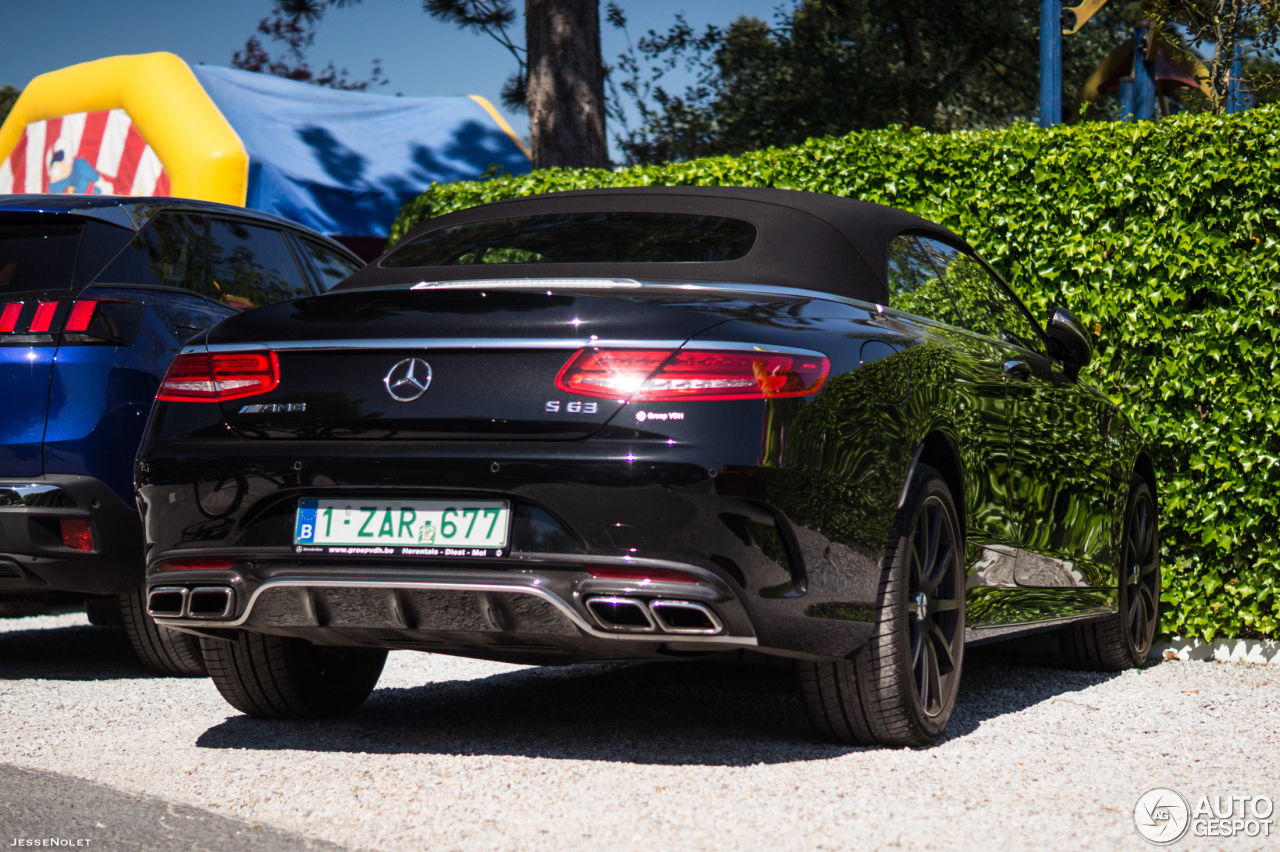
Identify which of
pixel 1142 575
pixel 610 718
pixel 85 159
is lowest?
pixel 1142 575

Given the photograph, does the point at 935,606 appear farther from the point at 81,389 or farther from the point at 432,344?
the point at 81,389

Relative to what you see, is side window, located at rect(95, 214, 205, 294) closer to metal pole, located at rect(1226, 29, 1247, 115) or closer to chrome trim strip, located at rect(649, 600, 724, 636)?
chrome trim strip, located at rect(649, 600, 724, 636)

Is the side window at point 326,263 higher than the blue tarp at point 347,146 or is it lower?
lower

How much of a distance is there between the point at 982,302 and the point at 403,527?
8.40 ft

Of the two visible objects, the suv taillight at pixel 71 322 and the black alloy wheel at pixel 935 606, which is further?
the suv taillight at pixel 71 322

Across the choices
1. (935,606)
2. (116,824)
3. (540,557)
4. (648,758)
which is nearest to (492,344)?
(540,557)

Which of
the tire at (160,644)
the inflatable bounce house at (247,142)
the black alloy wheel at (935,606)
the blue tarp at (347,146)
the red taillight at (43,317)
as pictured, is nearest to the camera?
the black alloy wheel at (935,606)

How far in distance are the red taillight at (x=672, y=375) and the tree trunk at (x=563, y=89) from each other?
375 inches

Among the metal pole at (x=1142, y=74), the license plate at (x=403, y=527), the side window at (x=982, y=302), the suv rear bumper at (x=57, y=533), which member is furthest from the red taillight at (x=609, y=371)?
the metal pole at (x=1142, y=74)

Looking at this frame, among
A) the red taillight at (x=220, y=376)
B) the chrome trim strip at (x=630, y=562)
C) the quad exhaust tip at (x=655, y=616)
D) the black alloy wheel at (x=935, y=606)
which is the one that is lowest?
the black alloy wheel at (x=935, y=606)

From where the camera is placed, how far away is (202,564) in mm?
3504

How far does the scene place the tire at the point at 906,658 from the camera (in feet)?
11.9

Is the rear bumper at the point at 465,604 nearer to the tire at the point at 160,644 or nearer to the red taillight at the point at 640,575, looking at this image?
the red taillight at the point at 640,575

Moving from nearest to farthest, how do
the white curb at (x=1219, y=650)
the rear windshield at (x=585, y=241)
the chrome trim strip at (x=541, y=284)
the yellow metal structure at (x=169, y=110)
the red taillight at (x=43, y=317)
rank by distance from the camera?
the chrome trim strip at (x=541, y=284) < the rear windshield at (x=585, y=241) < the red taillight at (x=43, y=317) < the white curb at (x=1219, y=650) < the yellow metal structure at (x=169, y=110)
